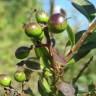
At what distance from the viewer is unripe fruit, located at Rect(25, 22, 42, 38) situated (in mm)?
940

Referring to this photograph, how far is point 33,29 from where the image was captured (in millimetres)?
936

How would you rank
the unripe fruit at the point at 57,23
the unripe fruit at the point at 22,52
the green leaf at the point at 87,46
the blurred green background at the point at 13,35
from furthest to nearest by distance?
the blurred green background at the point at 13,35 → the green leaf at the point at 87,46 → the unripe fruit at the point at 22,52 → the unripe fruit at the point at 57,23

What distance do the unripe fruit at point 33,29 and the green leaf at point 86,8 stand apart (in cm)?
27

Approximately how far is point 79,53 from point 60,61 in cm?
18

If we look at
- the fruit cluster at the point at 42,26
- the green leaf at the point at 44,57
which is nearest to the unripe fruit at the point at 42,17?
the fruit cluster at the point at 42,26

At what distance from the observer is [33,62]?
111 cm

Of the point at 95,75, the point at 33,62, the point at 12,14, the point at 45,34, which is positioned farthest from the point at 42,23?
the point at 12,14

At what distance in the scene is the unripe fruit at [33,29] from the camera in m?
0.94

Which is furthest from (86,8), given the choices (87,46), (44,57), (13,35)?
(13,35)

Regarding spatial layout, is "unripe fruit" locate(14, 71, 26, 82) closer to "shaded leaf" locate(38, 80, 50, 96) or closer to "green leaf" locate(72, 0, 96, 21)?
"shaded leaf" locate(38, 80, 50, 96)

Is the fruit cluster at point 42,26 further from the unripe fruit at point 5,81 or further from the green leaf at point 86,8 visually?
the green leaf at point 86,8

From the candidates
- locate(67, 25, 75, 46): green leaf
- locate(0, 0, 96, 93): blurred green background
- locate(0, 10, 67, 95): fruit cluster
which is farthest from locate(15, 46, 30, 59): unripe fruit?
locate(0, 0, 96, 93): blurred green background

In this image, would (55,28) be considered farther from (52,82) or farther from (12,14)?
(12,14)

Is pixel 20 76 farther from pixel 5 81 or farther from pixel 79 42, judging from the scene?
pixel 79 42
